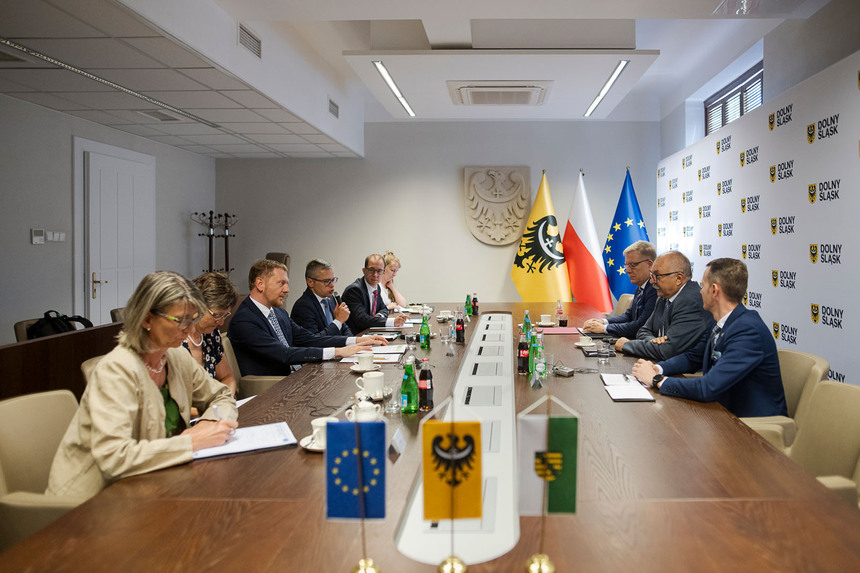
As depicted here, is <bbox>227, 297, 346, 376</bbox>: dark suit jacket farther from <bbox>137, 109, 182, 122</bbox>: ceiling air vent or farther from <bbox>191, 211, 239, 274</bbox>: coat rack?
<bbox>191, 211, 239, 274</bbox>: coat rack

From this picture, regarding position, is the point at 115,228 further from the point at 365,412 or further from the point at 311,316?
the point at 365,412

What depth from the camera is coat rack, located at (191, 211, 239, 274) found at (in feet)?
28.9

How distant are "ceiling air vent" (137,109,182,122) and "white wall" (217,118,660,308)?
303 centimetres

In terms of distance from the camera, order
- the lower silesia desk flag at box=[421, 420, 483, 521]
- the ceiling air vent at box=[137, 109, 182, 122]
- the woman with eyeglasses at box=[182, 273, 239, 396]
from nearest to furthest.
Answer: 1. the lower silesia desk flag at box=[421, 420, 483, 521]
2. the woman with eyeglasses at box=[182, 273, 239, 396]
3. the ceiling air vent at box=[137, 109, 182, 122]

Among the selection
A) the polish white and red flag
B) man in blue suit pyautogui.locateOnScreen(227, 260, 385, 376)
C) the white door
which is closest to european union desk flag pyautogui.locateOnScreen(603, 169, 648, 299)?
the polish white and red flag

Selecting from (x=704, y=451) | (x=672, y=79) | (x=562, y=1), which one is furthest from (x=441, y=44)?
(x=704, y=451)

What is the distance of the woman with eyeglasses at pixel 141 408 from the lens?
1717 millimetres

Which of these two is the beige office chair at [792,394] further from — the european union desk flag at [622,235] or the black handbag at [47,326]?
the european union desk flag at [622,235]

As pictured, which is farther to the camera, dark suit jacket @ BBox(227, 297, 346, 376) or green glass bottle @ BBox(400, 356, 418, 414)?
dark suit jacket @ BBox(227, 297, 346, 376)

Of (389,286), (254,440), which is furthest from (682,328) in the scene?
(389,286)

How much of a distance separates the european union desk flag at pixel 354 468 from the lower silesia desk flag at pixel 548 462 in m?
0.26

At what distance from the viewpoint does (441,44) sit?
5.54 metres

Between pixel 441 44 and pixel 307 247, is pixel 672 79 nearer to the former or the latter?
pixel 441 44

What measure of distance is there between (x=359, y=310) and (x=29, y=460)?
11.3 feet
